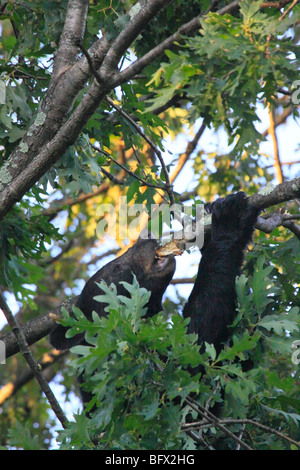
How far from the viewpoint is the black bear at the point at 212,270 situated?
3.92 metres

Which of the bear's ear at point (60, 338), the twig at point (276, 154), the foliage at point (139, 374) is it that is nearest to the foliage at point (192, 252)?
the foliage at point (139, 374)

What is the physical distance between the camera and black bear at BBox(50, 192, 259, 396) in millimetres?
3922

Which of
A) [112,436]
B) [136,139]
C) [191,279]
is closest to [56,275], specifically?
[191,279]

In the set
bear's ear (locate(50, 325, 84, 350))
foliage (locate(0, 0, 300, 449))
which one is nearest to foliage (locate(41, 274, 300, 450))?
foliage (locate(0, 0, 300, 449))

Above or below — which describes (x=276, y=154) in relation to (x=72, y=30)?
below

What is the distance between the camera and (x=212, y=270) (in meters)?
4.07

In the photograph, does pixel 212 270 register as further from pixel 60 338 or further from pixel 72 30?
pixel 72 30

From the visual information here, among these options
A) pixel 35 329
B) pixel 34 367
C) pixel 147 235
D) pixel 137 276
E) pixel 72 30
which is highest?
pixel 72 30

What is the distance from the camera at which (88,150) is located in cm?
437

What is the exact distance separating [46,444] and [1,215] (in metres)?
4.36

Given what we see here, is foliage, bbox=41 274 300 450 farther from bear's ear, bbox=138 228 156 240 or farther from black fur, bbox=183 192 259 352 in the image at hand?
bear's ear, bbox=138 228 156 240

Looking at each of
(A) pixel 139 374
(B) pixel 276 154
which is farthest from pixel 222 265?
(B) pixel 276 154

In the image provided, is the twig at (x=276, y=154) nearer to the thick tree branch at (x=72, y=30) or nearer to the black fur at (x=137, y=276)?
the black fur at (x=137, y=276)

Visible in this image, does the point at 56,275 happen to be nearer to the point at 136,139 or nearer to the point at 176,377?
the point at 136,139
